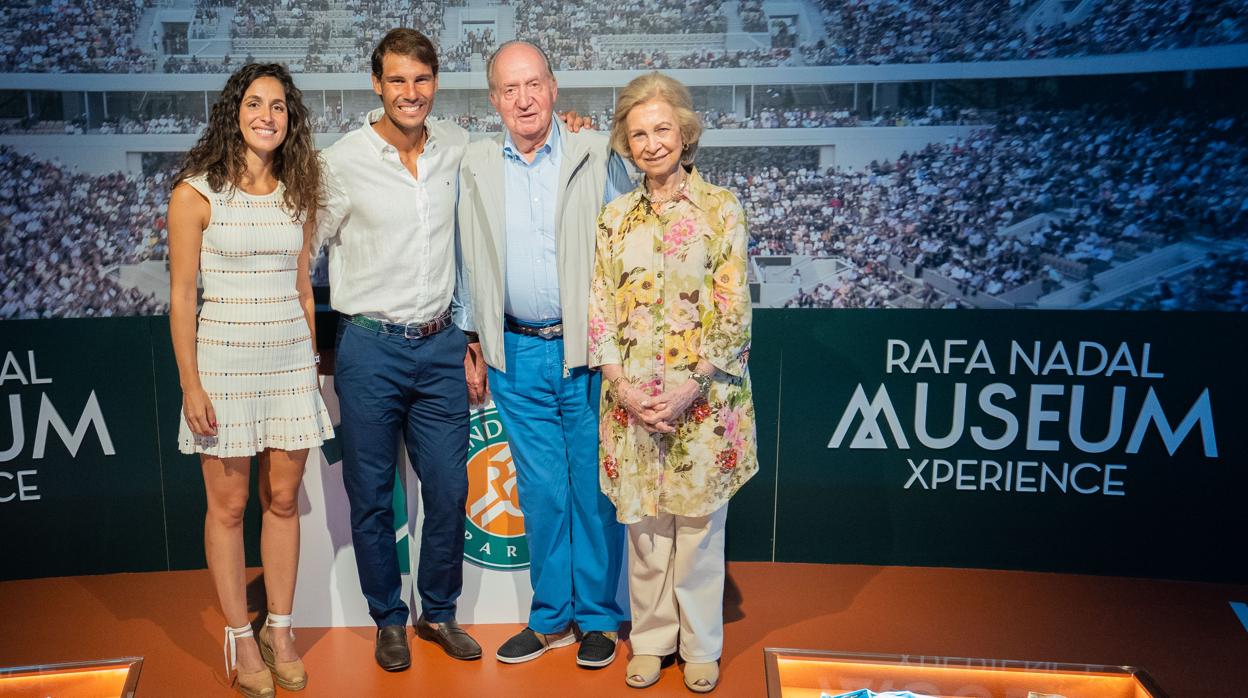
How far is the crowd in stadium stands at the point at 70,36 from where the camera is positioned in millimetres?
3865

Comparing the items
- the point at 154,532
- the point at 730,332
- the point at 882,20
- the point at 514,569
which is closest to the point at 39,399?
the point at 154,532

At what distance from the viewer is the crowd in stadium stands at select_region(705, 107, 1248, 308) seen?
3.86 metres

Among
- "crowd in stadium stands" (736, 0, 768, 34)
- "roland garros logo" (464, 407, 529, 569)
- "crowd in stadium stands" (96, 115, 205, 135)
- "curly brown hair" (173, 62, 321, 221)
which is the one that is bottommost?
"roland garros logo" (464, 407, 529, 569)

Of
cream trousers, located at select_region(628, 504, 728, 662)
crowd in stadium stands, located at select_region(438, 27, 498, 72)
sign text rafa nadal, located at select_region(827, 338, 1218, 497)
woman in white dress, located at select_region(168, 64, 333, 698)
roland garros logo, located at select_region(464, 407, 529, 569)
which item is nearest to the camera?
woman in white dress, located at select_region(168, 64, 333, 698)

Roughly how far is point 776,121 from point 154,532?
314 cm

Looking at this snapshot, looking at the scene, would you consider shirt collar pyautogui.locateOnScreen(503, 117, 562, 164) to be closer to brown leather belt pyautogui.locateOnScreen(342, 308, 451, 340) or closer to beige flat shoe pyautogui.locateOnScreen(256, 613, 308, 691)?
brown leather belt pyautogui.locateOnScreen(342, 308, 451, 340)

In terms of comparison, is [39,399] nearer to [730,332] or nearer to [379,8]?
[379,8]

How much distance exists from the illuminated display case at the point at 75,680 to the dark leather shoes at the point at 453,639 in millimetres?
911

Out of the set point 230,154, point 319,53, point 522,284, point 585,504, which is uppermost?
point 319,53

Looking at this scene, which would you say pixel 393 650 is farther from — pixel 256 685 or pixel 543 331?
pixel 543 331

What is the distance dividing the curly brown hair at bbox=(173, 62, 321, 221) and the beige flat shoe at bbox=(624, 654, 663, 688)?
5.51ft

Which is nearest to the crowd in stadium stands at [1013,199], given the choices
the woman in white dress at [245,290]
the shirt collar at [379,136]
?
the shirt collar at [379,136]

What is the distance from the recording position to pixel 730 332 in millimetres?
2674

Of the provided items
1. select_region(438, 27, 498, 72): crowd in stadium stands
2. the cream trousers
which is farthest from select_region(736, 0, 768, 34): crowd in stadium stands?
the cream trousers
